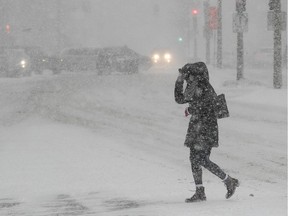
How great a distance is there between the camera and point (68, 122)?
618 inches

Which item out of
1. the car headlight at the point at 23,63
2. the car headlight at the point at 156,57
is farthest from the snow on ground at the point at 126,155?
the car headlight at the point at 156,57

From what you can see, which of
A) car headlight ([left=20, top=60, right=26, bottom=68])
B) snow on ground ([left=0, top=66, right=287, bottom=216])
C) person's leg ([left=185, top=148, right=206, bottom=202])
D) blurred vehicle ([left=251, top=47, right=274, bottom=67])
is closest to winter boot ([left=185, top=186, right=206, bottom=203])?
person's leg ([left=185, top=148, right=206, bottom=202])

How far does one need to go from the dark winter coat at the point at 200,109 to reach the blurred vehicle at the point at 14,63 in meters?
28.5

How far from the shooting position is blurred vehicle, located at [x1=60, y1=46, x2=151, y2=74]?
35312 mm

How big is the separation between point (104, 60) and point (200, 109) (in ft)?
92.9

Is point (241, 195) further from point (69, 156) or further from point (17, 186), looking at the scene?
point (69, 156)

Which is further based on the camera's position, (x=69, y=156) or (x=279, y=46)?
(x=279, y=46)

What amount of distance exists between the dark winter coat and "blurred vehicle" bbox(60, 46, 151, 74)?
28078 millimetres

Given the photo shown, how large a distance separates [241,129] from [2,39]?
158ft

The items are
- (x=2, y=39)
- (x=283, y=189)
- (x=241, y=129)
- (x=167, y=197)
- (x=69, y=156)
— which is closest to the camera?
(x=167, y=197)

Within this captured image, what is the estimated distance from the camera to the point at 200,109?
7.26m

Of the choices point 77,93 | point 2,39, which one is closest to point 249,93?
point 77,93

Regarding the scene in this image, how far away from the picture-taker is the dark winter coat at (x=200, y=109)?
7.23 meters

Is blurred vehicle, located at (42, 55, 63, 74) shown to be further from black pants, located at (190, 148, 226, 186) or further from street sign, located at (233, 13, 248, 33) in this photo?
black pants, located at (190, 148, 226, 186)
